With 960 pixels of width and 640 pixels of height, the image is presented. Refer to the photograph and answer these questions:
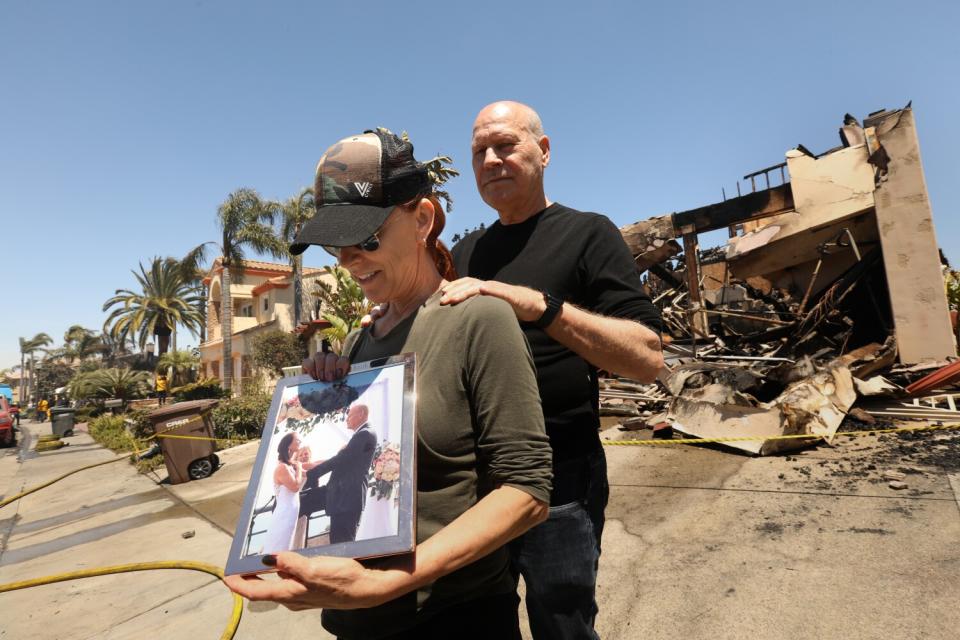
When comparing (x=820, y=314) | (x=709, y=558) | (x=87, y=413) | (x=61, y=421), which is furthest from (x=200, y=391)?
(x=709, y=558)

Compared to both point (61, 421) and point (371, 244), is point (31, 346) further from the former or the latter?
point (371, 244)

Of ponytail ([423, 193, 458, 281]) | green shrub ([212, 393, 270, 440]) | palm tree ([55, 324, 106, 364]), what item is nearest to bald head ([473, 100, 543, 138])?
ponytail ([423, 193, 458, 281])

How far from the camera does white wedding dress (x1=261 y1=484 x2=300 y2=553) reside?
1.00 m

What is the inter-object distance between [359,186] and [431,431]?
24.8 inches

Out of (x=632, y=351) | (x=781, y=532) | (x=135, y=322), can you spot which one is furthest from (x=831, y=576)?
(x=135, y=322)

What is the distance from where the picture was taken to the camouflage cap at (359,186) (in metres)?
1.18

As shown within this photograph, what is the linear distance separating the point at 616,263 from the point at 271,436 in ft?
4.28

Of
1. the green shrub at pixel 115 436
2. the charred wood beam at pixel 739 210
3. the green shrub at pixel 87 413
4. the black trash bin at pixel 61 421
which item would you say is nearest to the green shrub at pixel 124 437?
the green shrub at pixel 115 436

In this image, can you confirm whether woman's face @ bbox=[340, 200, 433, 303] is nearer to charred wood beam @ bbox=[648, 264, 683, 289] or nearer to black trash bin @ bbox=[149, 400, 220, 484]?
black trash bin @ bbox=[149, 400, 220, 484]

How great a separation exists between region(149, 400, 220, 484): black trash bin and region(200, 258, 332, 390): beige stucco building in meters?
13.3

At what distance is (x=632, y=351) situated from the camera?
5.35 ft

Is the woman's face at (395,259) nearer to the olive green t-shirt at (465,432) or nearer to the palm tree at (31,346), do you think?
the olive green t-shirt at (465,432)

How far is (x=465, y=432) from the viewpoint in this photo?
3.69ft

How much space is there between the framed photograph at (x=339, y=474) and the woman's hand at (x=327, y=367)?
0.8 inches
